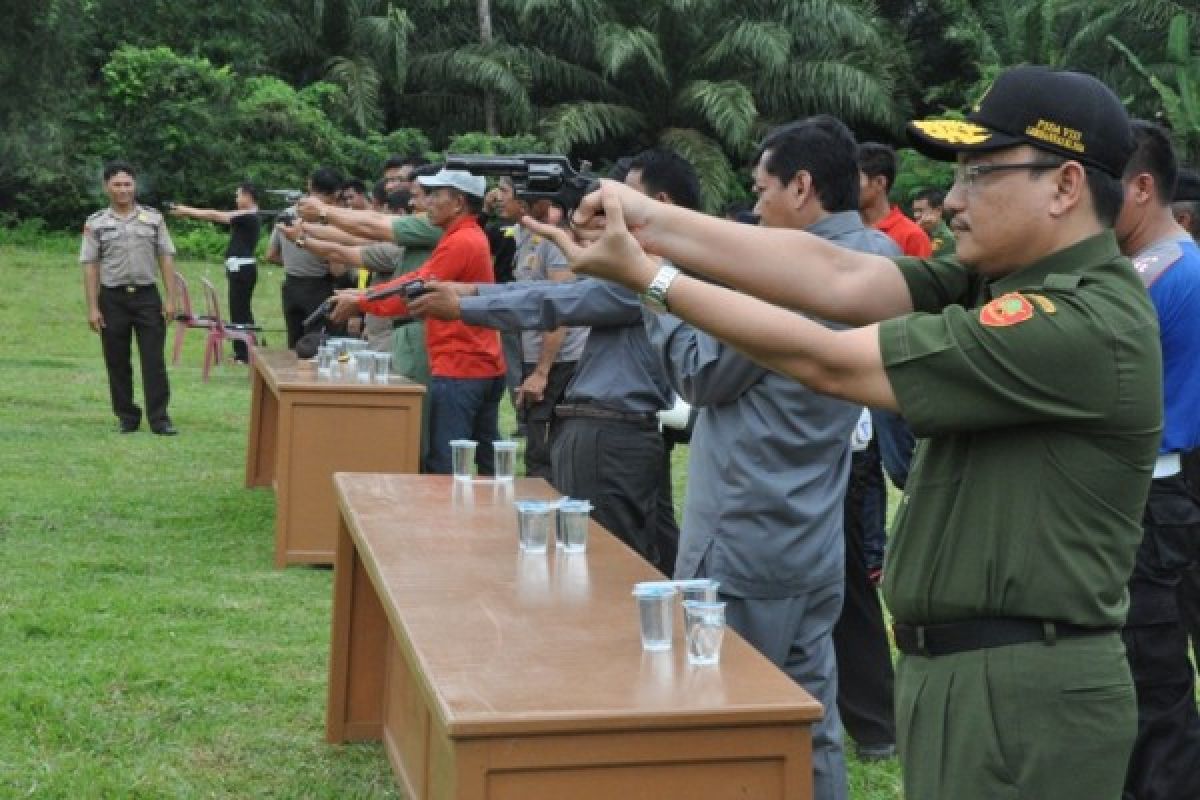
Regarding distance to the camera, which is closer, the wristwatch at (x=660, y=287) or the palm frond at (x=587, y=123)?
the wristwatch at (x=660, y=287)

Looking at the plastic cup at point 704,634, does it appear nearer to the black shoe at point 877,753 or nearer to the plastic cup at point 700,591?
the plastic cup at point 700,591

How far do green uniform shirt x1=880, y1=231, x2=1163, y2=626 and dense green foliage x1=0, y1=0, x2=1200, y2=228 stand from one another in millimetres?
23587

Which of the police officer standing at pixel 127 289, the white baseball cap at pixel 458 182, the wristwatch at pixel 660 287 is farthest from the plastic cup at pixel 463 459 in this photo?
the police officer standing at pixel 127 289

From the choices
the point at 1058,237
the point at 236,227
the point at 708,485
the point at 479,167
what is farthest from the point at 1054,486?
the point at 236,227

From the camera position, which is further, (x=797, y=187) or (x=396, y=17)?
(x=396, y=17)

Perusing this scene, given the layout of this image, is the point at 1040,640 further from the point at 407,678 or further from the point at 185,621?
the point at 185,621

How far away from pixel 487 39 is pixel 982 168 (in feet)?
96.3

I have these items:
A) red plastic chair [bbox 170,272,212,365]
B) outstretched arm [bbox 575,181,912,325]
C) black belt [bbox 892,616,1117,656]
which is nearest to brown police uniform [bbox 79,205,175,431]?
red plastic chair [bbox 170,272,212,365]

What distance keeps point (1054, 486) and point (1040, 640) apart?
0.75 ft

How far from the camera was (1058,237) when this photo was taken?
8.55 feet

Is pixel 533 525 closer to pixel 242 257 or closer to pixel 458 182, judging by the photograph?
pixel 458 182

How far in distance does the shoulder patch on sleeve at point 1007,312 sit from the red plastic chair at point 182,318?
11.8 m

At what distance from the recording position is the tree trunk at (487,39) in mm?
30344

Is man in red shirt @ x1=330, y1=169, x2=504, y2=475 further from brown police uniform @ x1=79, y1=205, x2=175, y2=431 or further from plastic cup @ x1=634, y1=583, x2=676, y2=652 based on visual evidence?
plastic cup @ x1=634, y1=583, x2=676, y2=652
